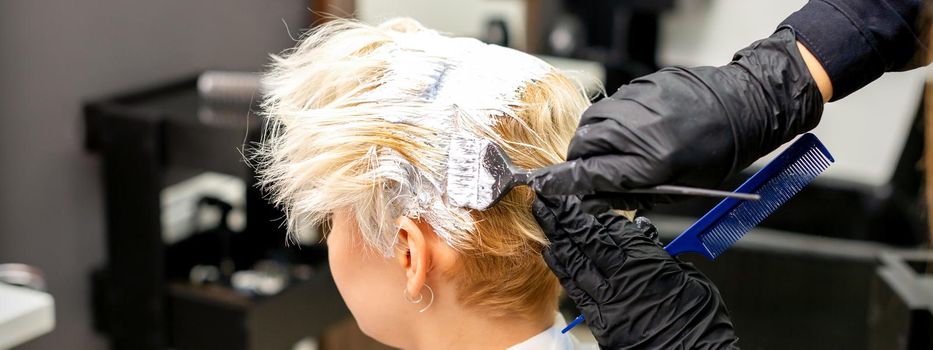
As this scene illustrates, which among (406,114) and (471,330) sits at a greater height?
(406,114)

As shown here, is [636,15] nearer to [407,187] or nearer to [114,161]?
[114,161]

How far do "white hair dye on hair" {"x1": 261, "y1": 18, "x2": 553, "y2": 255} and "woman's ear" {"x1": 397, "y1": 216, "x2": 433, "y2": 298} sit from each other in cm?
1

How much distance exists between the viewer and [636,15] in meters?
3.58

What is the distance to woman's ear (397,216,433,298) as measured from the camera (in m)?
1.09

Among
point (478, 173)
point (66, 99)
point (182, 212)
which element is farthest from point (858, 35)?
point (182, 212)

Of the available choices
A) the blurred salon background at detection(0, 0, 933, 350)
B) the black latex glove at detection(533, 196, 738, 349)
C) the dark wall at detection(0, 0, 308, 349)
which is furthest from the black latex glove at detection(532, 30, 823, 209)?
the dark wall at detection(0, 0, 308, 349)

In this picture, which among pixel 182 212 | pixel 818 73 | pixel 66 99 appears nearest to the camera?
pixel 818 73

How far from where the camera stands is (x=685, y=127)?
0.89 metres

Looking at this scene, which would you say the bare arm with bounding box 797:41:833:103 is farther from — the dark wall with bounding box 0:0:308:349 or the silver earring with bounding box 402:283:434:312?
the dark wall with bounding box 0:0:308:349

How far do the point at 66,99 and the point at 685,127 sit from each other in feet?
5.54

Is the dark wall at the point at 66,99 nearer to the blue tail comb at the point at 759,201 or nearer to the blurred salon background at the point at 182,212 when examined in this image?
the blurred salon background at the point at 182,212

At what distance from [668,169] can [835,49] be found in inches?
10.4

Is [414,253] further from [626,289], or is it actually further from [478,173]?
[626,289]

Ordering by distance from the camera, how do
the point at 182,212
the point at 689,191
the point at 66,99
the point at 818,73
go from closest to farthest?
the point at 689,191 < the point at 818,73 < the point at 66,99 < the point at 182,212
